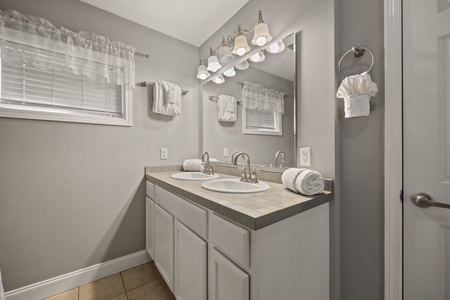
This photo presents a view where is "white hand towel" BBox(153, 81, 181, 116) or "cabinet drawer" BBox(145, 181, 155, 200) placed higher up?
"white hand towel" BBox(153, 81, 181, 116)

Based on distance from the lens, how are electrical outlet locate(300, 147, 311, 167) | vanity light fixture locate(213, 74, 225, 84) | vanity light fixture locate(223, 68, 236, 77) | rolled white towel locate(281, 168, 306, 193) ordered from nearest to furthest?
rolled white towel locate(281, 168, 306, 193), electrical outlet locate(300, 147, 311, 167), vanity light fixture locate(223, 68, 236, 77), vanity light fixture locate(213, 74, 225, 84)

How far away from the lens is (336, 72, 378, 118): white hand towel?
95 cm

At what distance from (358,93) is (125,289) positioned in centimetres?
218

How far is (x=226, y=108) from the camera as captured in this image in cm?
195

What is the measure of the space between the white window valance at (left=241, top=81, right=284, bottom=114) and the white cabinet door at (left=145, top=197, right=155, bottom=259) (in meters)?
1.28

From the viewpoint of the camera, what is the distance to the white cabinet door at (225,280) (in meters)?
0.77

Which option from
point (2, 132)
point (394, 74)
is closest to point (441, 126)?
point (394, 74)

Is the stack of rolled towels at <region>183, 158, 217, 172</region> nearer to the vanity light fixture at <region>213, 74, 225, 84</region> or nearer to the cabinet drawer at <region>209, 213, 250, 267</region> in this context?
the vanity light fixture at <region>213, 74, 225, 84</region>

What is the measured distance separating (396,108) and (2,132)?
2.49 meters

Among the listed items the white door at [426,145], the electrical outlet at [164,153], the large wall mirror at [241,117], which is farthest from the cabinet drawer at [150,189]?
the white door at [426,145]

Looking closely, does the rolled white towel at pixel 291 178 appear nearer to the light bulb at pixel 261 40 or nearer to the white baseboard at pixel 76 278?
the light bulb at pixel 261 40

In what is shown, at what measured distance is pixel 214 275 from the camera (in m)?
0.93

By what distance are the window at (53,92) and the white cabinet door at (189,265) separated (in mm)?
1241

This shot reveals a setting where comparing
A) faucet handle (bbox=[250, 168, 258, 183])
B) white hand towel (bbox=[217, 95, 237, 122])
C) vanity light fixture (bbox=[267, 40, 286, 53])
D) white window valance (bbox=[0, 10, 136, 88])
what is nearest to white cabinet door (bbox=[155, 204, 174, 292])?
faucet handle (bbox=[250, 168, 258, 183])
